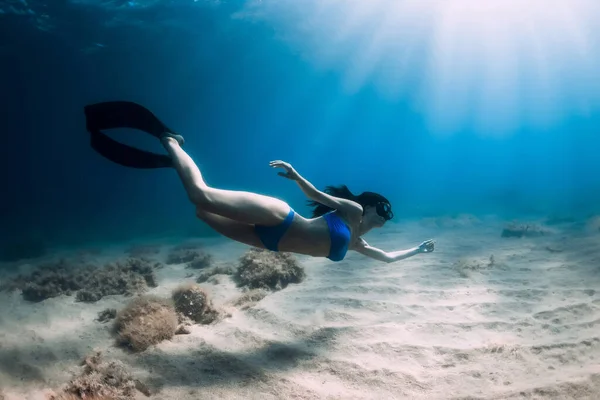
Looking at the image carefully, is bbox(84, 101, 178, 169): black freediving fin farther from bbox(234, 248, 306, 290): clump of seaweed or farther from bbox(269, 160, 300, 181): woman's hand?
bbox(234, 248, 306, 290): clump of seaweed

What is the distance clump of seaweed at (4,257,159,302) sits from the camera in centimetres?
750

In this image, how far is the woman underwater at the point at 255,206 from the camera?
164 inches

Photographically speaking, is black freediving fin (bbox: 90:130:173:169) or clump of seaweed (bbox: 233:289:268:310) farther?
clump of seaweed (bbox: 233:289:268:310)

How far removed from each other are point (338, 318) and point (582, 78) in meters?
89.1

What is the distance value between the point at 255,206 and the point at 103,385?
2.58 meters

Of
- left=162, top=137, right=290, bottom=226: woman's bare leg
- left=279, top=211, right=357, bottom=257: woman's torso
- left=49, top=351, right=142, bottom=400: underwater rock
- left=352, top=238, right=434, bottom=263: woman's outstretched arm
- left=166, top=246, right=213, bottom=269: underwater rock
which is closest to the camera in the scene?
left=49, top=351, right=142, bottom=400: underwater rock

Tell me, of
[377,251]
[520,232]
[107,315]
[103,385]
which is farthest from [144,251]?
[520,232]

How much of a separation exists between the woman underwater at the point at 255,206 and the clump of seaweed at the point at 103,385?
203cm

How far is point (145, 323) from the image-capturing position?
Answer: 514cm

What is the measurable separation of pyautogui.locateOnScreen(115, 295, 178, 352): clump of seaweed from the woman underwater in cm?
183

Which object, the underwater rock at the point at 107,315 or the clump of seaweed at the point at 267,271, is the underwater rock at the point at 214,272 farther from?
the underwater rock at the point at 107,315

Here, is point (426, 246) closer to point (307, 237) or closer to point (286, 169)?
point (307, 237)

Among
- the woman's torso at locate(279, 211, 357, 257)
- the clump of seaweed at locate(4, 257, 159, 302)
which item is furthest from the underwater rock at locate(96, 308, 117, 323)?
the woman's torso at locate(279, 211, 357, 257)

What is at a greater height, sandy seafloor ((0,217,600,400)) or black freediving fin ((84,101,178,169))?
black freediving fin ((84,101,178,169))
